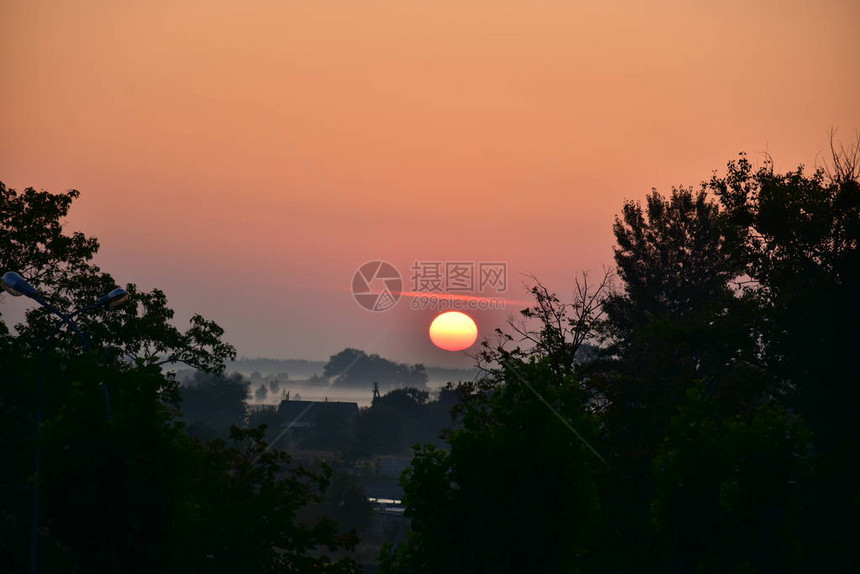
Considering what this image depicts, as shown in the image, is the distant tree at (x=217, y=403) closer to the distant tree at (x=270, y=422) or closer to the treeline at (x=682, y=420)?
the distant tree at (x=270, y=422)

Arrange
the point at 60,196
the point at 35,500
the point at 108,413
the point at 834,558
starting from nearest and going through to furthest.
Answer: the point at 108,413
the point at 35,500
the point at 834,558
the point at 60,196

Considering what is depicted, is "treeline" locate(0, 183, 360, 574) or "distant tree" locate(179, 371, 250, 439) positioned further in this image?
"distant tree" locate(179, 371, 250, 439)

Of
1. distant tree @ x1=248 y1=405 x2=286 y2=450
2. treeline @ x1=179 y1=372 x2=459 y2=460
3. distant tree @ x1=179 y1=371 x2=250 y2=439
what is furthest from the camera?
distant tree @ x1=179 y1=371 x2=250 y2=439

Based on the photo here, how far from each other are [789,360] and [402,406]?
114495 millimetres

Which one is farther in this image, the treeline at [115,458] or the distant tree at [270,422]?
the distant tree at [270,422]

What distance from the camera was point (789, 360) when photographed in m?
38.2

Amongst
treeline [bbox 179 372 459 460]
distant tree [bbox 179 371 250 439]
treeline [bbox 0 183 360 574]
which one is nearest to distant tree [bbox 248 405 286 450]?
treeline [bbox 179 372 459 460]

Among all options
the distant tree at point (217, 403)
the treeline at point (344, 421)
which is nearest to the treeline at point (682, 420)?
the treeline at point (344, 421)

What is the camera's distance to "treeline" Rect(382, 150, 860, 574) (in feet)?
55.8

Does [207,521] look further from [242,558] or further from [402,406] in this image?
[402,406]

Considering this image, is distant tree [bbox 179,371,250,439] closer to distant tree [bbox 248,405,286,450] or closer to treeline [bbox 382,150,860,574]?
distant tree [bbox 248,405,286,450]

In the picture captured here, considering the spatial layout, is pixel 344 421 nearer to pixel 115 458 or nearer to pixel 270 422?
pixel 270 422

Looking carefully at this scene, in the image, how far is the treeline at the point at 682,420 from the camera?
670 inches

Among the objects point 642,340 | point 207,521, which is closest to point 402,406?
point 642,340
